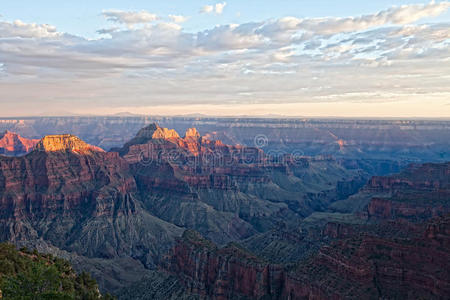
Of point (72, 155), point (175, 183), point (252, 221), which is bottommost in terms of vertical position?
point (252, 221)

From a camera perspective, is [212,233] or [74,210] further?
[212,233]

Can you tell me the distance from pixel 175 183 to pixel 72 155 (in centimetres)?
4665

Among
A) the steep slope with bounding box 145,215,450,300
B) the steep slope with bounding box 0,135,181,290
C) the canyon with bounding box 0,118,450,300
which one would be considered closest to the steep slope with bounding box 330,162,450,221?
the canyon with bounding box 0,118,450,300

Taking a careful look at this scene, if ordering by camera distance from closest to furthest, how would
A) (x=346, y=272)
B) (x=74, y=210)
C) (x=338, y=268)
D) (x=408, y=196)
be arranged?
(x=346, y=272), (x=338, y=268), (x=408, y=196), (x=74, y=210)

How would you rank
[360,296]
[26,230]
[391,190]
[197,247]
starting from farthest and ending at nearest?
[391,190] < [26,230] < [197,247] < [360,296]

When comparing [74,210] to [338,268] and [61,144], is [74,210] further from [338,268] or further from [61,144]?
[338,268]

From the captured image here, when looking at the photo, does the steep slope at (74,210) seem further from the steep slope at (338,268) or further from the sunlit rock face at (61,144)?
the steep slope at (338,268)

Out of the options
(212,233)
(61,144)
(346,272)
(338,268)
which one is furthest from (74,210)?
(346,272)

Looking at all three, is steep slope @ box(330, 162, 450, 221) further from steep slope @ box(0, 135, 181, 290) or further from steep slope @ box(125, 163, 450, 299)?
steep slope @ box(0, 135, 181, 290)

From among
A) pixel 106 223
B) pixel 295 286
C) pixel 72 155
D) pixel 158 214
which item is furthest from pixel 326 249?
pixel 72 155

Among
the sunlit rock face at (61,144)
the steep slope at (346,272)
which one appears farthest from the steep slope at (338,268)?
the sunlit rock face at (61,144)

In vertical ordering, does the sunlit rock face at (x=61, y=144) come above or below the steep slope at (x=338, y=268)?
above

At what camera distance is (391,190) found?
16212cm

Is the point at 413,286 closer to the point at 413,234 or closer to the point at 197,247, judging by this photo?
the point at 413,234
